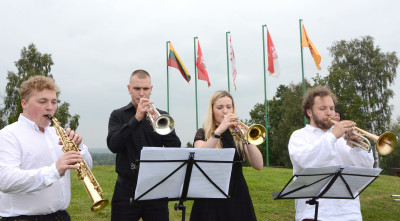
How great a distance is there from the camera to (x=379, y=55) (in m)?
36.9

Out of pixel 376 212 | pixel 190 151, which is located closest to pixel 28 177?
pixel 190 151

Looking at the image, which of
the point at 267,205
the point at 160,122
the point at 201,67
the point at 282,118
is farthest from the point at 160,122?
the point at 282,118

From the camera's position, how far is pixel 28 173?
3047 millimetres

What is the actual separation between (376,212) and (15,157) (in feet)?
29.9

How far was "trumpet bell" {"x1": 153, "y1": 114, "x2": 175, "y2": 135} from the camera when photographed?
163 inches

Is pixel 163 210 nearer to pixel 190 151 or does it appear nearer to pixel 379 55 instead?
pixel 190 151

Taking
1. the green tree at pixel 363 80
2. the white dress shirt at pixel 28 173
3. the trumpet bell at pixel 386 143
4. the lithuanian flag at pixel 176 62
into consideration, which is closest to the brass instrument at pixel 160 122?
the white dress shirt at pixel 28 173

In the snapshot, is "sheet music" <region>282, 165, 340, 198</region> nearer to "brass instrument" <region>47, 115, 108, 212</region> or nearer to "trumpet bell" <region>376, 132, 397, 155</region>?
"trumpet bell" <region>376, 132, 397, 155</region>

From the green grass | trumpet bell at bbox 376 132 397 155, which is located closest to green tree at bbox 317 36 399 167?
the green grass

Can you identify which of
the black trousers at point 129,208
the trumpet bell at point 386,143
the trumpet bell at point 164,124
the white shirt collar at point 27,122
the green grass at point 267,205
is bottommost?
the green grass at point 267,205

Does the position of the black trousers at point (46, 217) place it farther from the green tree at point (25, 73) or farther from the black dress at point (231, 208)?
the green tree at point (25, 73)

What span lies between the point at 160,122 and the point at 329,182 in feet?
6.31

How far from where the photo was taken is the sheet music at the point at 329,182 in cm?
356

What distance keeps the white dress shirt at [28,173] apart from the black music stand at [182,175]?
757mm
